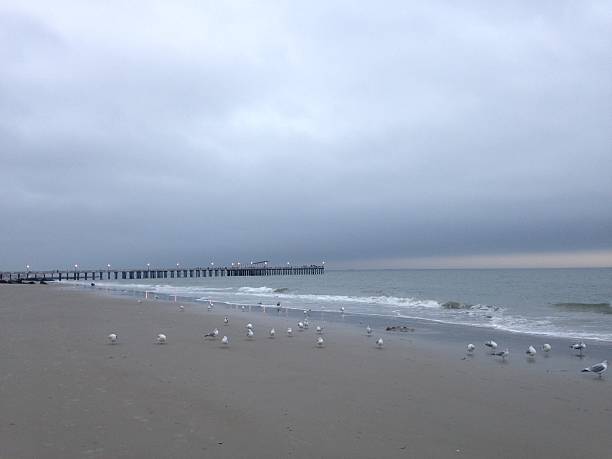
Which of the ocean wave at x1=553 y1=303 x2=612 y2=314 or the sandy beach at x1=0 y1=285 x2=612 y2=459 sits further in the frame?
the ocean wave at x1=553 y1=303 x2=612 y2=314

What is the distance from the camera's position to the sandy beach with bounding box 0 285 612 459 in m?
5.03

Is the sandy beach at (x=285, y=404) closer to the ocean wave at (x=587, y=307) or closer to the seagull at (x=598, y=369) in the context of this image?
the seagull at (x=598, y=369)

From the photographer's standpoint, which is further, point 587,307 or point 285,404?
point 587,307

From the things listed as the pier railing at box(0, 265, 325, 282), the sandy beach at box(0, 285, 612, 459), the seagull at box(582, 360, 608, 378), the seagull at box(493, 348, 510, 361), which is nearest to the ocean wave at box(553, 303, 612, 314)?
the seagull at box(493, 348, 510, 361)

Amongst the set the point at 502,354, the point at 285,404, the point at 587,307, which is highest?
the point at 285,404

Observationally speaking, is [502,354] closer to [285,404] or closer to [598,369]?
[598,369]

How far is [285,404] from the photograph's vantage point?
21.6 feet

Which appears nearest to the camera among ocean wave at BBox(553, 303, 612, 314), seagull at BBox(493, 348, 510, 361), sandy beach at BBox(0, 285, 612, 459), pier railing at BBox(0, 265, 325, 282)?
sandy beach at BBox(0, 285, 612, 459)

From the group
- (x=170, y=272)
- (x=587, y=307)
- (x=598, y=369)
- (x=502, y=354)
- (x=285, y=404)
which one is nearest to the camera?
(x=285, y=404)

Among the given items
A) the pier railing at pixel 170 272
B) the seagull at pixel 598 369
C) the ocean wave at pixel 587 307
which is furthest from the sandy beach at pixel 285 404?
the pier railing at pixel 170 272

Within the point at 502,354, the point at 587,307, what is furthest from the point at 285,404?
the point at 587,307

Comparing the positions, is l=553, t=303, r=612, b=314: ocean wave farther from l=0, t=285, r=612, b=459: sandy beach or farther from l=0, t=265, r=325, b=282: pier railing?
l=0, t=265, r=325, b=282: pier railing

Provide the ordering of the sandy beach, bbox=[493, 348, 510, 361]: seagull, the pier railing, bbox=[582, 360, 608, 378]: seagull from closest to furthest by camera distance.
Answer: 1. the sandy beach
2. bbox=[582, 360, 608, 378]: seagull
3. bbox=[493, 348, 510, 361]: seagull
4. the pier railing

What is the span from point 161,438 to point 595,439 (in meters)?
4.72
